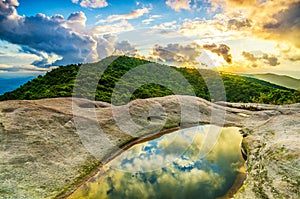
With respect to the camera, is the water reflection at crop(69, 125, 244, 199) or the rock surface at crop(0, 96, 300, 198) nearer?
the rock surface at crop(0, 96, 300, 198)

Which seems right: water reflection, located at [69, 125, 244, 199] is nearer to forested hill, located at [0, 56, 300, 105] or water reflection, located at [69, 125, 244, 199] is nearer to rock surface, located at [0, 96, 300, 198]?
rock surface, located at [0, 96, 300, 198]

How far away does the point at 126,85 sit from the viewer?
5506 cm

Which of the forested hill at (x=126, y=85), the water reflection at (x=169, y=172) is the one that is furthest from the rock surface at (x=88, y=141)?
the forested hill at (x=126, y=85)

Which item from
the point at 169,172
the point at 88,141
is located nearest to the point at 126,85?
the point at 88,141

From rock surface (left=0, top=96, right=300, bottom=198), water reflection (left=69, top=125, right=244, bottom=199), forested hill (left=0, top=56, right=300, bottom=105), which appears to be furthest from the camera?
forested hill (left=0, top=56, right=300, bottom=105)

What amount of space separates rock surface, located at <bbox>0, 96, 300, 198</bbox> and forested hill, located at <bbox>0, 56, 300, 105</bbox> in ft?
71.2

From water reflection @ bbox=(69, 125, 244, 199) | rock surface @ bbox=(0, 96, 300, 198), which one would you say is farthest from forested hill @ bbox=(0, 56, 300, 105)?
water reflection @ bbox=(69, 125, 244, 199)

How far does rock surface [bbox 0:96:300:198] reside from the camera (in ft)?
34.5

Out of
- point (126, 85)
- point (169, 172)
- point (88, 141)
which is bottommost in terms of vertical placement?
point (169, 172)

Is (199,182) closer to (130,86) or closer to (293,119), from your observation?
(293,119)

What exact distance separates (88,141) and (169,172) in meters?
5.19

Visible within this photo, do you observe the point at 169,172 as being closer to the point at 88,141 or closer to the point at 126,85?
the point at 88,141

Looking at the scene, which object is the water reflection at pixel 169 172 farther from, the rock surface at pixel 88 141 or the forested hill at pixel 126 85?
the forested hill at pixel 126 85

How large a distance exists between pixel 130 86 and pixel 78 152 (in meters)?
42.5
